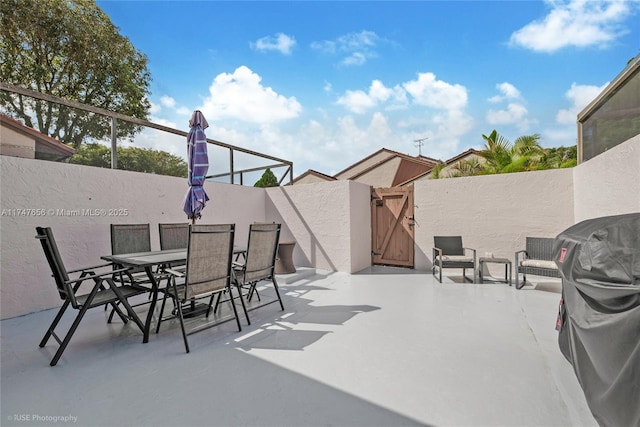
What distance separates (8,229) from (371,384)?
5209 mm

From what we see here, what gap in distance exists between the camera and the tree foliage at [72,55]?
10112 millimetres

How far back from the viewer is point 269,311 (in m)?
4.13

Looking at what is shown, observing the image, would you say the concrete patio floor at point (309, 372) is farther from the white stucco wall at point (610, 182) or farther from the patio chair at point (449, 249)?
the patio chair at point (449, 249)

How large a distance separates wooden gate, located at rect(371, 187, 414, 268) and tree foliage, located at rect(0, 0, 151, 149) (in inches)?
472

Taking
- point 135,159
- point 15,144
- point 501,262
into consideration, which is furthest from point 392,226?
point 15,144

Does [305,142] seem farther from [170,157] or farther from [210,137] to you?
[170,157]

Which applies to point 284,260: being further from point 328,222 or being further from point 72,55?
point 72,55

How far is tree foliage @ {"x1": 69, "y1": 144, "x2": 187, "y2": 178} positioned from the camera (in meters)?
4.97

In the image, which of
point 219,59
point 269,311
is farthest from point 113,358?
point 219,59

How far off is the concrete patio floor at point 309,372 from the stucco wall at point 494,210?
2.19 metres

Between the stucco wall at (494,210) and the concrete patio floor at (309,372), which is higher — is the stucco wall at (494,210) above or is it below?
above

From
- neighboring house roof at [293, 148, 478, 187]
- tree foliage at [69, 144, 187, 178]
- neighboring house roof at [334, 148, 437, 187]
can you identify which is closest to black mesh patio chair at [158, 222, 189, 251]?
tree foliage at [69, 144, 187, 178]

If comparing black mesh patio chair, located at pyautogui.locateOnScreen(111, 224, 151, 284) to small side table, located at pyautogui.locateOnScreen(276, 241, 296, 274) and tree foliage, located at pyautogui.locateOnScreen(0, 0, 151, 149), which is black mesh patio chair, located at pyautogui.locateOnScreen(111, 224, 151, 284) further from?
tree foliage, located at pyautogui.locateOnScreen(0, 0, 151, 149)

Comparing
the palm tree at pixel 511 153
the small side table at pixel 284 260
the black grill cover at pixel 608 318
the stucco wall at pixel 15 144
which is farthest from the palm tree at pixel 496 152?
the stucco wall at pixel 15 144
